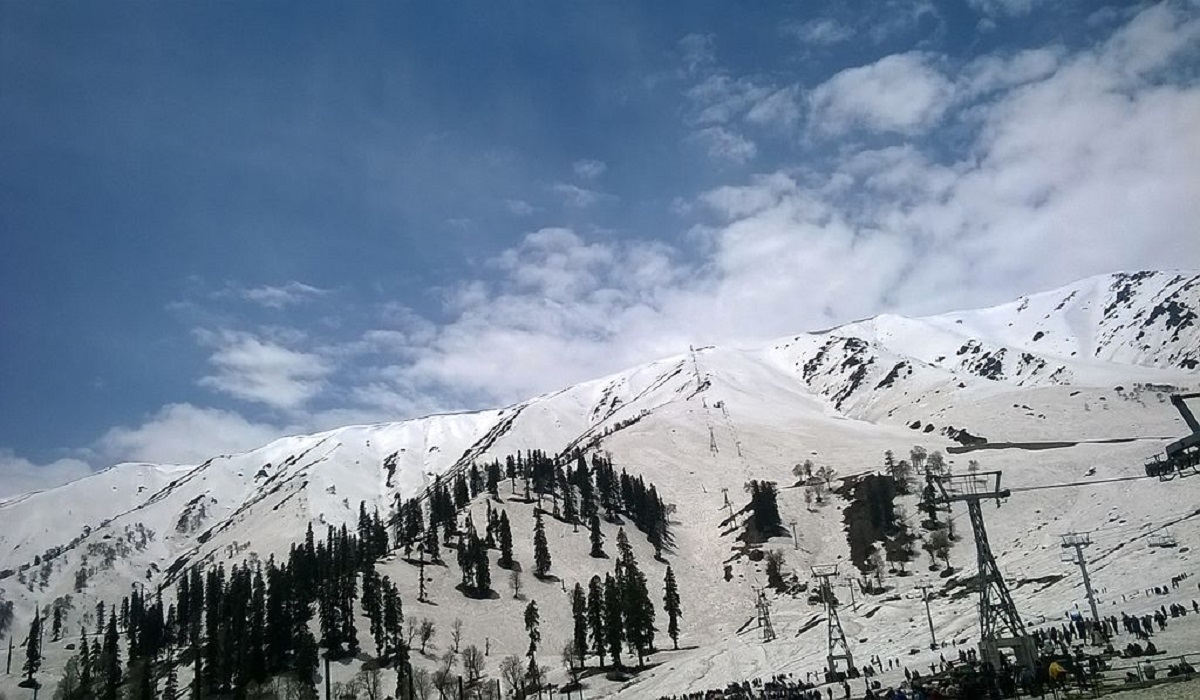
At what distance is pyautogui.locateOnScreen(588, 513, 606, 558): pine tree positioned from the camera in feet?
523

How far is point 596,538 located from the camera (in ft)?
527

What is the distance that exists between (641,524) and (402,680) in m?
90.5

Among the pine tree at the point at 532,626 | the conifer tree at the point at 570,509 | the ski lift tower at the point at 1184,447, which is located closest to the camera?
the ski lift tower at the point at 1184,447

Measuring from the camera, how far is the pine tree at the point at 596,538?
523 ft

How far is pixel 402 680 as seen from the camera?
94.6 m

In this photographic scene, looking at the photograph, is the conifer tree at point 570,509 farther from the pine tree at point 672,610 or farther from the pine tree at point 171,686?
the pine tree at point 171,686

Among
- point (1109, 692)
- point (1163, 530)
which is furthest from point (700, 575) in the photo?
point (1109, 692)

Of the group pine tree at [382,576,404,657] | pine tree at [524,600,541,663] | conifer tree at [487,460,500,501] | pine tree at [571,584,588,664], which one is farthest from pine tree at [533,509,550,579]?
pine tree at [571,584,588,664]

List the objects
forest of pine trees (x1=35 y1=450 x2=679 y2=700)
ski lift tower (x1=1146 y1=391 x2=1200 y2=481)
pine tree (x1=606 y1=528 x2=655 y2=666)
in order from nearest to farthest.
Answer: ski lift tower (x1=1146 y1=391 x2=1200 y2=481)
pine tree (x1=606 y1=528 x2=655 y2=666)
forest of pine trees (x1=35 y1=450 x2=679 y2=700)

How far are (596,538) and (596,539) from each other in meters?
0.29

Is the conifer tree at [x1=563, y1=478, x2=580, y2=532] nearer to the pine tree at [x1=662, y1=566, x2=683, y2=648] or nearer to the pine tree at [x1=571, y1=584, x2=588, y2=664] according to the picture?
the pine tree at [x1=662, y1=566, x2=683, y2=648]

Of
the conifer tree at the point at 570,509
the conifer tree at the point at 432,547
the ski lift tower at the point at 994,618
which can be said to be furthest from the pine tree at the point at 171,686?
the ski lift tower at the point at 994,618

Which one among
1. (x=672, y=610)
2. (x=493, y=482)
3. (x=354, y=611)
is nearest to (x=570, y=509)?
(x=493, y=482)

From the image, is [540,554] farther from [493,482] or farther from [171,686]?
[171,686]
